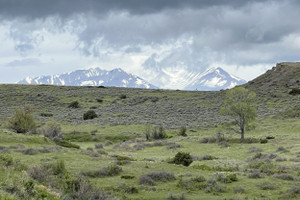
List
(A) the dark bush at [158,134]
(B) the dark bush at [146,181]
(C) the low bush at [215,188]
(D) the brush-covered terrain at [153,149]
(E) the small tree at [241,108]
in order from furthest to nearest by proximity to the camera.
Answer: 1. (A) the dark bush at [158,134]
2. (E) the small tree at [241,108]
3. (B) the dark bush at [146,181]
4. (C) the low bush at [215,188]
5. (D) the brush-covered terrain at [153,149]

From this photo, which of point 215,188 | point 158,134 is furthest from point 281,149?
point 158,134

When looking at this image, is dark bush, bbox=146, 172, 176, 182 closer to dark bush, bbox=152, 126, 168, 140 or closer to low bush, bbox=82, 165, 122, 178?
low bush, bbox=82, 165, 122, 178

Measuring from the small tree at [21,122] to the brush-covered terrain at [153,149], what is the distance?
1.26 meters

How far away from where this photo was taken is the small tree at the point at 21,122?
46803mm

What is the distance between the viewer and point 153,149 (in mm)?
41875

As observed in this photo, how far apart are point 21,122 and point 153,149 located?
57.7 feet

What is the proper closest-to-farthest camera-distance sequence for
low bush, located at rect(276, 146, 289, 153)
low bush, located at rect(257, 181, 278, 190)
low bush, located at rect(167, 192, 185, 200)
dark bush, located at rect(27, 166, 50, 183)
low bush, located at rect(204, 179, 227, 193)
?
low bush, located at rect(167, 192, 185, 200), dark bush, located at rect(27, 166, 50, 183), low bush, located at rect(204, 179, 227, 193), low bush, located at rect(257, 181, 278, 190), low bush, located at rect(276, 146, 289, 153)

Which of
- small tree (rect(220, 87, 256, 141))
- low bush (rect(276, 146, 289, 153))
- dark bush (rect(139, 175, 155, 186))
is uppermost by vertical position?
small tree (rect(220, 87, 256, 141))

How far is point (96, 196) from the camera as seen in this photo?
14742mm

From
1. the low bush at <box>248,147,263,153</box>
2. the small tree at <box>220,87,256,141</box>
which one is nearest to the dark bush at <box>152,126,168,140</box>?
the small tree at <box>220,87,256,141</box>

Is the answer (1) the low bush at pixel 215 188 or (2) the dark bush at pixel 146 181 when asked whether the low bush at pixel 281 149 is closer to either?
(1) the low bush at pixel 215 188

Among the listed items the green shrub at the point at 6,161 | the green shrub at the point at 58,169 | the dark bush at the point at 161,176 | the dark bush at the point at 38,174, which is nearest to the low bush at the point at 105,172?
the green shrub at the point at 58,169

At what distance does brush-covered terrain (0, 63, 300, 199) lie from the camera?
57.3 feet

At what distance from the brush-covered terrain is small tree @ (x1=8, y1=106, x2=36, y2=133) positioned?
1257mm
